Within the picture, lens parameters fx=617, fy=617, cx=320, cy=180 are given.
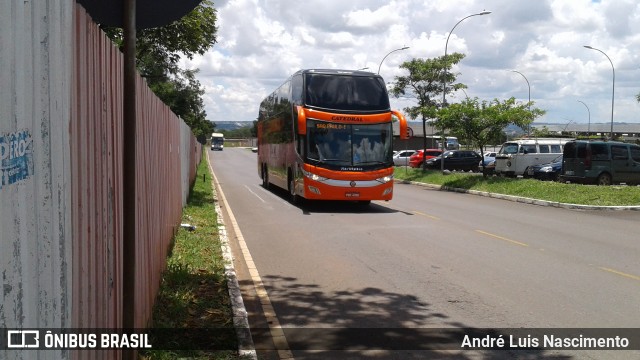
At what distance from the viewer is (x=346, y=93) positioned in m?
18.0

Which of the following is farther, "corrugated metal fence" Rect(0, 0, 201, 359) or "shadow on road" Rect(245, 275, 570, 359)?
"shadow on road" Rect(245, 275, 570, 359)

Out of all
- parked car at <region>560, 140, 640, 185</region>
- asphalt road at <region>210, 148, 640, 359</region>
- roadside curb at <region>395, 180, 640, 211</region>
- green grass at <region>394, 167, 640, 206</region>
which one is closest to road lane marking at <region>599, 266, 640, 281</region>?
asphalt road at <region>210, 148, 640, 359</region>

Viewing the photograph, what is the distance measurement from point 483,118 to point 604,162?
5233 millimetres

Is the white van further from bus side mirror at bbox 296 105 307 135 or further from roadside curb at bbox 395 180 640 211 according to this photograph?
bus side mirror at bbox 296 105 307 135

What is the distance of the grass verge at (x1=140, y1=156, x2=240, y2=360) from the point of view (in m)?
5.55

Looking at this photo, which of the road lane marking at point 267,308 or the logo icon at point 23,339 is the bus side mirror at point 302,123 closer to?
the road lane marking at point 267,308

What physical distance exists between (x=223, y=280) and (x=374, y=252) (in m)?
3.40

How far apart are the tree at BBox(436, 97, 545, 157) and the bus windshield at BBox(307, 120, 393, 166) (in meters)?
10.8

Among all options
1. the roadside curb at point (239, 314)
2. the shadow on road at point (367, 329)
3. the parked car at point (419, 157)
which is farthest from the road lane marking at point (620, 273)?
the parked car at point (419, 157)

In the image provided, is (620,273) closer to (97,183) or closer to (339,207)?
(97,183)

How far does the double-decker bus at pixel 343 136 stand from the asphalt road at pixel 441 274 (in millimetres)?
1122

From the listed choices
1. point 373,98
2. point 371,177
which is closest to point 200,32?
point 373,98

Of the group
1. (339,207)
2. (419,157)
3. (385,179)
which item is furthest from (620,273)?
(419,157)

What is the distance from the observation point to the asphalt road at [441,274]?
21.5ft
